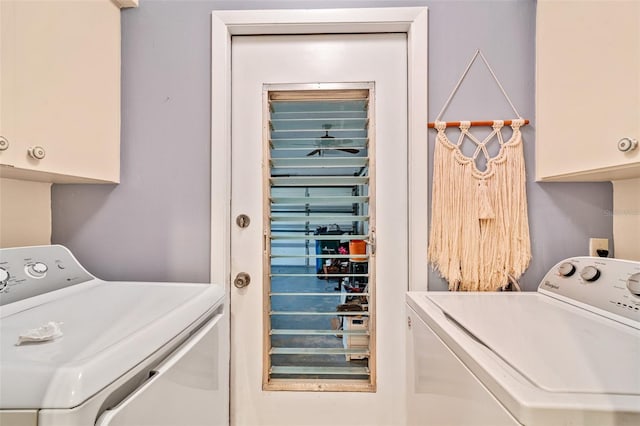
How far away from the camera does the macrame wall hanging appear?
1.21 metres

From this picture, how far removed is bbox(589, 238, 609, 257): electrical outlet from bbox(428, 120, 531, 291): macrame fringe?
0.24 m

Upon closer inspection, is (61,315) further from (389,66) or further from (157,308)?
(389,66)

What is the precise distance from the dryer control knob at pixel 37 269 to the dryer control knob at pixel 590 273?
5.79 ft

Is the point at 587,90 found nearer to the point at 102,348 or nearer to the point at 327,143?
the point at 327,143

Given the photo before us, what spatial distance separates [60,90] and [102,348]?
3.11 ft

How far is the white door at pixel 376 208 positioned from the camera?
4.18ft

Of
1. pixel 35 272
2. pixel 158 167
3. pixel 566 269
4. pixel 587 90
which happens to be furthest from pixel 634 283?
pixel 35 272

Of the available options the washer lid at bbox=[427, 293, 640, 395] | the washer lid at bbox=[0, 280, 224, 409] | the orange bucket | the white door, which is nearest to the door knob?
the white door

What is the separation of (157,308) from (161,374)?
0.70 feet

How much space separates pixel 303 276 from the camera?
4.12 ft

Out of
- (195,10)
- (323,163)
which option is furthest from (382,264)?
(195,10)

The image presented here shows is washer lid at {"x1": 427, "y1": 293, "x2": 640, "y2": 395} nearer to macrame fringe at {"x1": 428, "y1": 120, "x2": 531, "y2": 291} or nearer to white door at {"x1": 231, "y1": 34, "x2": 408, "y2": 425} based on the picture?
macrame fringe at {"x1": 428, "y1": 120, "x2": 531, "y2": 291}

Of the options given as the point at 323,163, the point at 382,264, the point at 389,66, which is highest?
the point at 389,66

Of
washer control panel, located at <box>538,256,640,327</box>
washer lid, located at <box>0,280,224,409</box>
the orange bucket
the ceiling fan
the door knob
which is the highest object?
the ceiling fan
